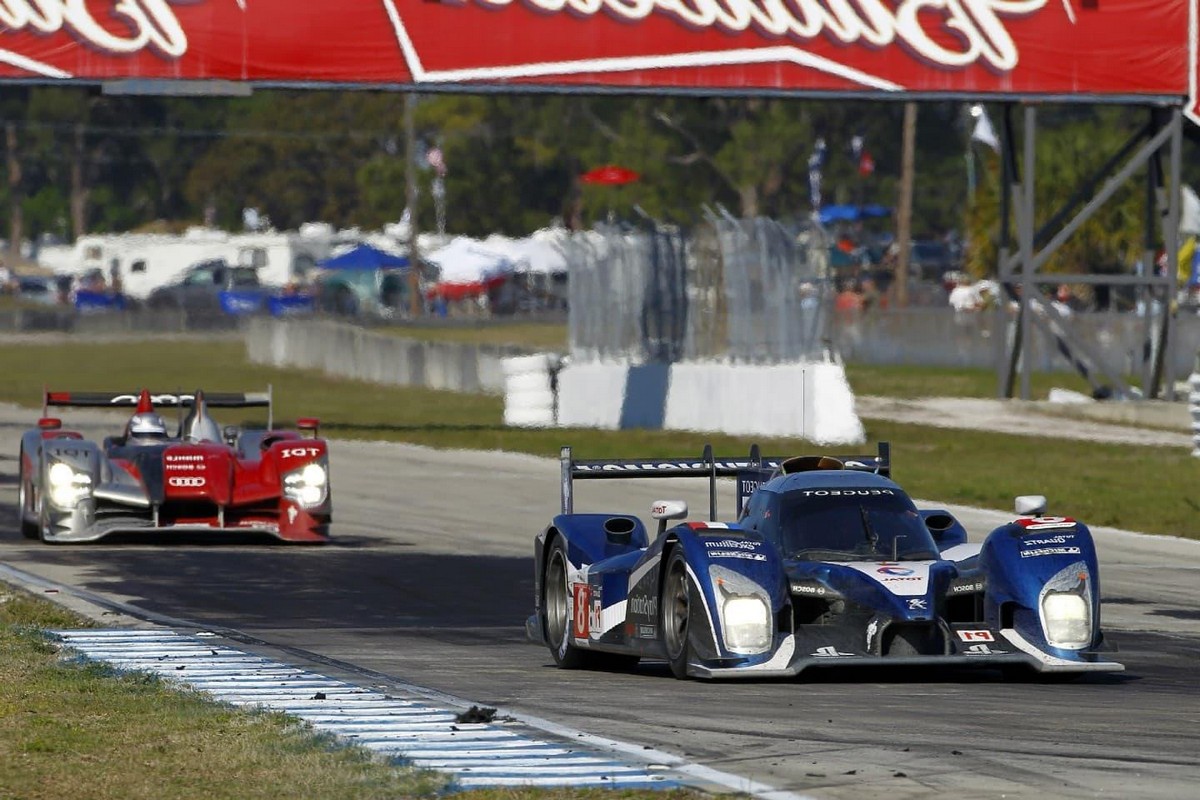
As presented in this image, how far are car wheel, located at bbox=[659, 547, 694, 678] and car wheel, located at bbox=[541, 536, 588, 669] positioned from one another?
3.17 feet

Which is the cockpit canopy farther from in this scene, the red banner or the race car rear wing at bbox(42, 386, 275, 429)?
the red banner

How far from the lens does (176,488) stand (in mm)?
18328

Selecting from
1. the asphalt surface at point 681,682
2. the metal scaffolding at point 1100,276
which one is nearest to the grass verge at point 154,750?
the asphalt surface at point 681,682

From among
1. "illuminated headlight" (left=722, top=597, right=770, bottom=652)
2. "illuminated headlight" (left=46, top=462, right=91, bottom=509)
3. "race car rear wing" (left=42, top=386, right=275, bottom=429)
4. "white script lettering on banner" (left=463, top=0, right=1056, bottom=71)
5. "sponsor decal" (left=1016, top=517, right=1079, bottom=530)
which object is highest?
"white script lettering on banner" (left=463, top=0, right=1056, bottom=71)

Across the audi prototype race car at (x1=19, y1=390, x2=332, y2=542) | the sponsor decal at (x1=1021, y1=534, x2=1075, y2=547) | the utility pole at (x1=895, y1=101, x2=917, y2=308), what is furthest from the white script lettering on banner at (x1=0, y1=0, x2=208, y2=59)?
the utility pole at (x1=895, y1=101, x2=917, y2=308)

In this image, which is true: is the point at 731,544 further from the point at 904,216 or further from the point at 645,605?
the point at 904,216

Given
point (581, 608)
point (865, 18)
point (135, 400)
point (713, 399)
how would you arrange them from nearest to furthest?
point (581, 608) → point (135, 400) → point (865, 18) → point (713, 399)

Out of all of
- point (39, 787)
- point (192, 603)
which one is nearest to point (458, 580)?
point (192, 603)

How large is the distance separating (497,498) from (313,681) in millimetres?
13286

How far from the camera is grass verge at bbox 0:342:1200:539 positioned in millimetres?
23422

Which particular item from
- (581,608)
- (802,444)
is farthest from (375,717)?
(802,444)

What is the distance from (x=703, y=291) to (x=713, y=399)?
163 centimetres

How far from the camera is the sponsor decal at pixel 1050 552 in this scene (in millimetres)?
10711

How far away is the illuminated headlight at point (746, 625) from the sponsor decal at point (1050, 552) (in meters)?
1.31
